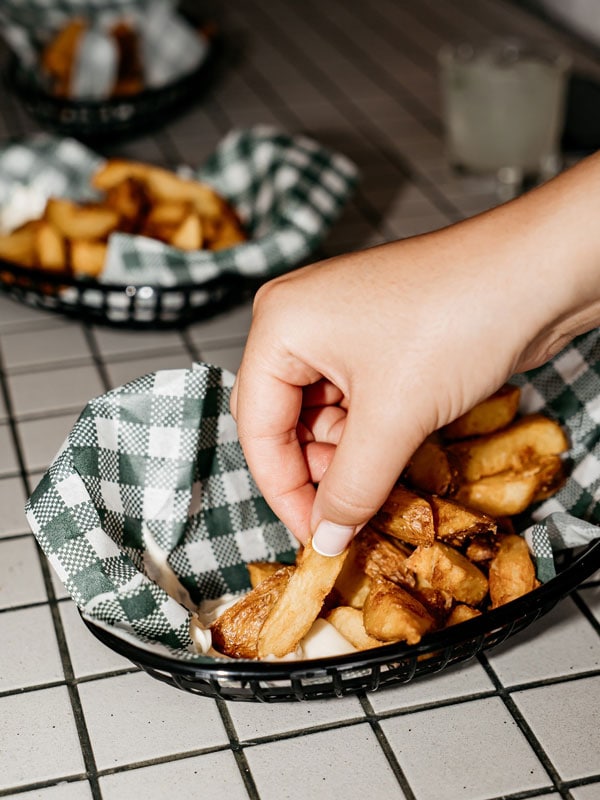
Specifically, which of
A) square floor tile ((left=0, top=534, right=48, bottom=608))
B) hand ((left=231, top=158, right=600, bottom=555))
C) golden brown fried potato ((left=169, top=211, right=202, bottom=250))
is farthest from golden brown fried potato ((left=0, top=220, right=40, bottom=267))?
hand ((left=231, top=158, right=600, bottom=555))

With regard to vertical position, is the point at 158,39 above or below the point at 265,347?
below

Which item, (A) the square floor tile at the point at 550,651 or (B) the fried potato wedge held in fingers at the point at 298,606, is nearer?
(B) the fried potato wedge held in fingers at the point at 298,606

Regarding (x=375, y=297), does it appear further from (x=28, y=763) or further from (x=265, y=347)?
(x=28, y=763)

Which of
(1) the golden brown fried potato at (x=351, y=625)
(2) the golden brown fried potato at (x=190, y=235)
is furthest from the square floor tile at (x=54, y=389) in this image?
(1) the golden brown fried potato at (x=351, y=625)

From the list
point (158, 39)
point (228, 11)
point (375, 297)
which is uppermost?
point (375, 297)

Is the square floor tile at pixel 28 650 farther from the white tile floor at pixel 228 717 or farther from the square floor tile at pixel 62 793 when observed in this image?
the square floor tile at pixel 62 793

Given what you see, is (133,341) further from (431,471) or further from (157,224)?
(431,471)

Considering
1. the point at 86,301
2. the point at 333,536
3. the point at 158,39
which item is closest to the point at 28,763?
the point at 333,536
